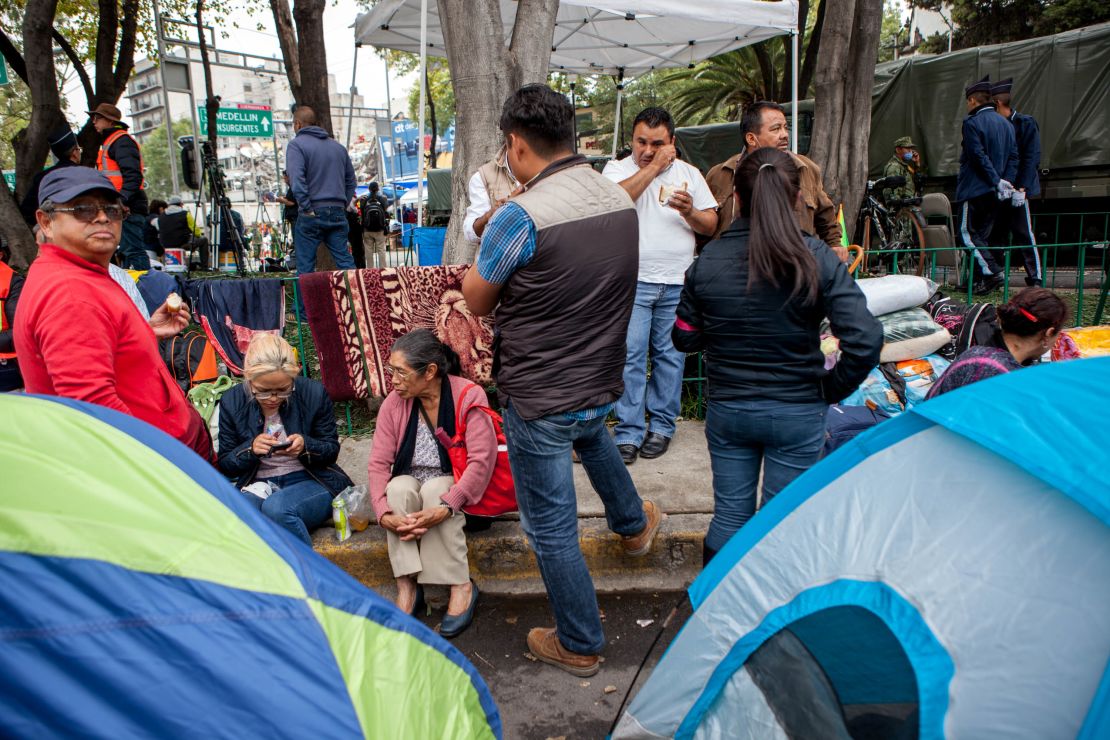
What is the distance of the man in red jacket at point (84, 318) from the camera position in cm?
256

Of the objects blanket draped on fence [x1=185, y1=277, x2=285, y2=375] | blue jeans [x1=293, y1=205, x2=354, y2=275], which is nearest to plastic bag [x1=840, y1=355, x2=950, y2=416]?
blanket draped on fence [x1=185, y1=277, x2=285, y2=375]

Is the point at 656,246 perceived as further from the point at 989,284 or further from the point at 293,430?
the point at 989,284

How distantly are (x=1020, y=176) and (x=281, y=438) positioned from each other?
24.9ft

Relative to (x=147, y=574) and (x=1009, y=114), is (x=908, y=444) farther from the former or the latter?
(x=1009, y=114)

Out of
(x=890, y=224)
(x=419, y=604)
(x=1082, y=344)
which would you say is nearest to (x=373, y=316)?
(x=419, y=604)

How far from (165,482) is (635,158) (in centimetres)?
325

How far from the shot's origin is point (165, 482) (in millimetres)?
1585

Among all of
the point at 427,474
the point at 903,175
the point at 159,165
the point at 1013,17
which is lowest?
the point at 427,474

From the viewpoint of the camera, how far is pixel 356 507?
3775mm

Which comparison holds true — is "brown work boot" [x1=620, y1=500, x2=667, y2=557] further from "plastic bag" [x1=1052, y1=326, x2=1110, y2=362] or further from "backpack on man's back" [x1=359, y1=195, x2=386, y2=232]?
"backpack on man's back" [x1=359, y1=195, x2=386, y2=232]

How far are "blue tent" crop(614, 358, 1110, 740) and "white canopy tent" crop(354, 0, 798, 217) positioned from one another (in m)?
5.38

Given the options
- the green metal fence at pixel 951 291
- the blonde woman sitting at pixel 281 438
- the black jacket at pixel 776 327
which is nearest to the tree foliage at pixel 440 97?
the green metal fence at pixel 951 291

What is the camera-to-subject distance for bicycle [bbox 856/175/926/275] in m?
9.27

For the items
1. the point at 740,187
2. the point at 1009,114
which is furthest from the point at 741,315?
the point at 1009,114
